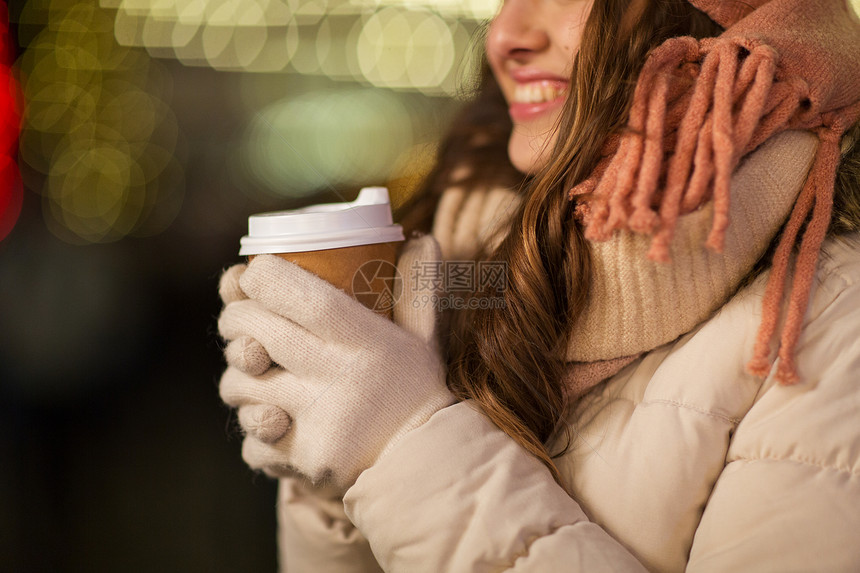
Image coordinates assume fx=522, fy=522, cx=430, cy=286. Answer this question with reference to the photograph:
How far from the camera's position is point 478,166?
1064 mm

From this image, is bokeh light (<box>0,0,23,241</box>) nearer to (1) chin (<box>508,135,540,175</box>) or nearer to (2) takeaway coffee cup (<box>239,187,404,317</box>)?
(2) takeaway coffee cup (<box>239,187,404,317</box>)

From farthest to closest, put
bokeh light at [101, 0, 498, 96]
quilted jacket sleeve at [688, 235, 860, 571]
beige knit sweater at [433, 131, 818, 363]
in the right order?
bokeh light at [101, 0, 498, 96] → beige knit sweater at [433, 131, 818, 363] → quilted jacket sleeve at [688, 235, 860, 571]

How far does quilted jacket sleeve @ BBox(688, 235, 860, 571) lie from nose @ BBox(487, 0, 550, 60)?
495mm

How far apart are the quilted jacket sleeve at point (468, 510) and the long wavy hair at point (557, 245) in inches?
2.2

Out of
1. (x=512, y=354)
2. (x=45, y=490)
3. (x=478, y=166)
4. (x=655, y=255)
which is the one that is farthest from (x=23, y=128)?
(x=655, y=255)

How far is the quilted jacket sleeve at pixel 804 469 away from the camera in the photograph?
49 centimetres

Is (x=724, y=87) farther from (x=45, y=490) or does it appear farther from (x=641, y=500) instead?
(x=45, y=490)

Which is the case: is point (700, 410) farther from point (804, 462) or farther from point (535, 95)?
point (535, 95)

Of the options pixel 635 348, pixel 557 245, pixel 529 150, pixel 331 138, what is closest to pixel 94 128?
pixel 331 138

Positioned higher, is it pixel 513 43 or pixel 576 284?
pixel 513 43

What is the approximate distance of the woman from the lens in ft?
1.72

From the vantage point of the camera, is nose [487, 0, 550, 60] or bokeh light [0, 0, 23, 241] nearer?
nose [487, 0, 550, 60]

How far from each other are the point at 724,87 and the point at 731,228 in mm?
154

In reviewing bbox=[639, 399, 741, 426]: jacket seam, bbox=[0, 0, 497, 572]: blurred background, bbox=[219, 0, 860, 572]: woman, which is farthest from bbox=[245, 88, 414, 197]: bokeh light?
bbox=[639, 399, 741, 426]: jacket seam
